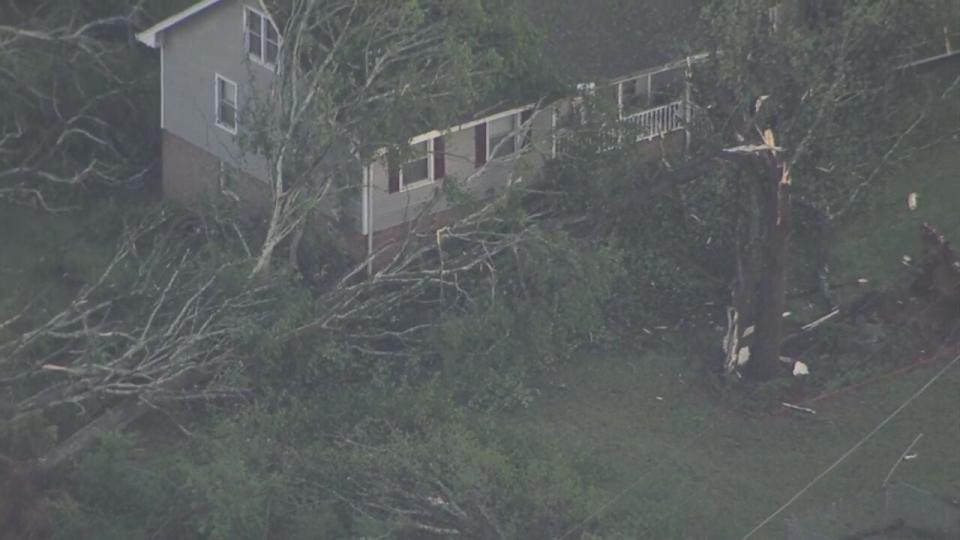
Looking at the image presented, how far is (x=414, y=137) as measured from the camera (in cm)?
2575

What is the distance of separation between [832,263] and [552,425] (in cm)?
552

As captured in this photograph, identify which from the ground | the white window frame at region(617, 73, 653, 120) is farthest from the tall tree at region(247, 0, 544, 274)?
the ground

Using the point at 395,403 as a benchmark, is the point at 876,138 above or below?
above

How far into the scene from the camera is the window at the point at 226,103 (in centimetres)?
2842

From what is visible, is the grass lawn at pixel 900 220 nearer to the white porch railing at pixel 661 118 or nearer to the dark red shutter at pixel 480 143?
the white porch railing at pixel 661 118

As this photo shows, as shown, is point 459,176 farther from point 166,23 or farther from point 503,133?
point 166,23

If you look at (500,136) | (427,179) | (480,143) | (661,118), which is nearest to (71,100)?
(427,179)

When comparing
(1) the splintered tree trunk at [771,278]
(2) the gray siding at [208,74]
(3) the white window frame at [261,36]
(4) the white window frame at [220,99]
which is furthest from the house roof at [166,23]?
(1) the splintered tree trunk at [771,278]

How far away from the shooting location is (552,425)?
2400 centimetres

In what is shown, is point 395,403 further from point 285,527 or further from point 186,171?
point 186,171

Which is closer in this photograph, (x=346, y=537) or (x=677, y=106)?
(x=346, y=537)

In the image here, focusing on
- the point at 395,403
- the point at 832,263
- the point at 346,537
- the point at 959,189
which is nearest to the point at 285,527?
the point at 346,537

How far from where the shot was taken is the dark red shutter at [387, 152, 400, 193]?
2542cm

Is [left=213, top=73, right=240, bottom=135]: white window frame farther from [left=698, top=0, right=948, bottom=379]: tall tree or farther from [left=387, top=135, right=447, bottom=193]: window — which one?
[left=698, top=0, right=948, bottom=379]: tall tree
